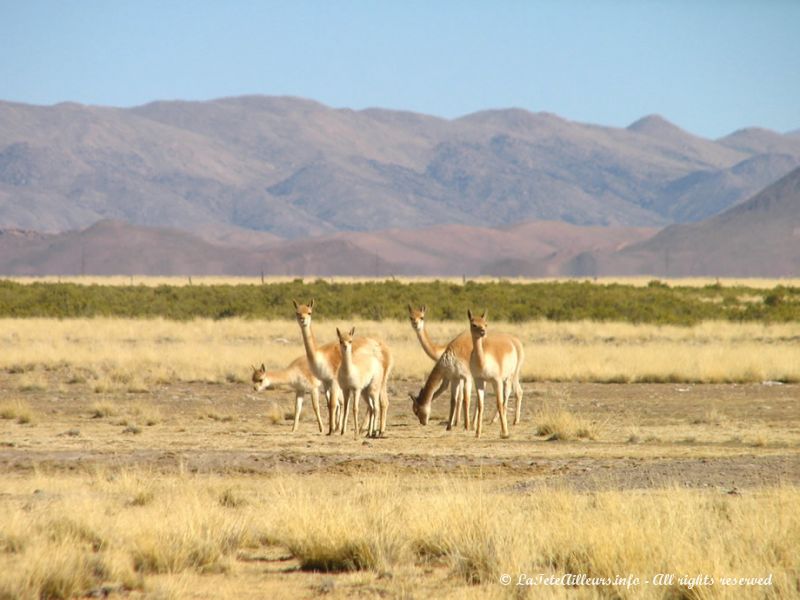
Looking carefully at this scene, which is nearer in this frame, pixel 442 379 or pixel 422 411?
pixel 442 379

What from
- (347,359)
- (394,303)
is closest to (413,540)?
(347,359)

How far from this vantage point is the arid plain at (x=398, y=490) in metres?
9.45

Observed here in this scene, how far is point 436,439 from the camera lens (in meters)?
18.2

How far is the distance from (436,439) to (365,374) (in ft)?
4.27

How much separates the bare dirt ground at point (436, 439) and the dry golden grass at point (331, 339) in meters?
1.33

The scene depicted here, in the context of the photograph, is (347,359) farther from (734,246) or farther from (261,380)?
(734,246)

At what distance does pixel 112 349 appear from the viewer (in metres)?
33.3

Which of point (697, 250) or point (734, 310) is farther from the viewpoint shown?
point (697, 250)

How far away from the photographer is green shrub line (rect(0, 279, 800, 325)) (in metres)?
48.3

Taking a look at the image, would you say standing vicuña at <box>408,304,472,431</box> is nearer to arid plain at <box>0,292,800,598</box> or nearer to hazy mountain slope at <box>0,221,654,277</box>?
arid plain at <box>0,292,800,598</box>

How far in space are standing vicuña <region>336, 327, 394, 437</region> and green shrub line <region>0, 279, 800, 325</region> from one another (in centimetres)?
2732

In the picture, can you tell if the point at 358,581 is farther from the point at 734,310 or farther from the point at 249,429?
the point at 734,310

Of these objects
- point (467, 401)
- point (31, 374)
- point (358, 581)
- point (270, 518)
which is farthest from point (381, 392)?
point (31, 374)

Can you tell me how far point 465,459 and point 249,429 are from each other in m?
4.99
